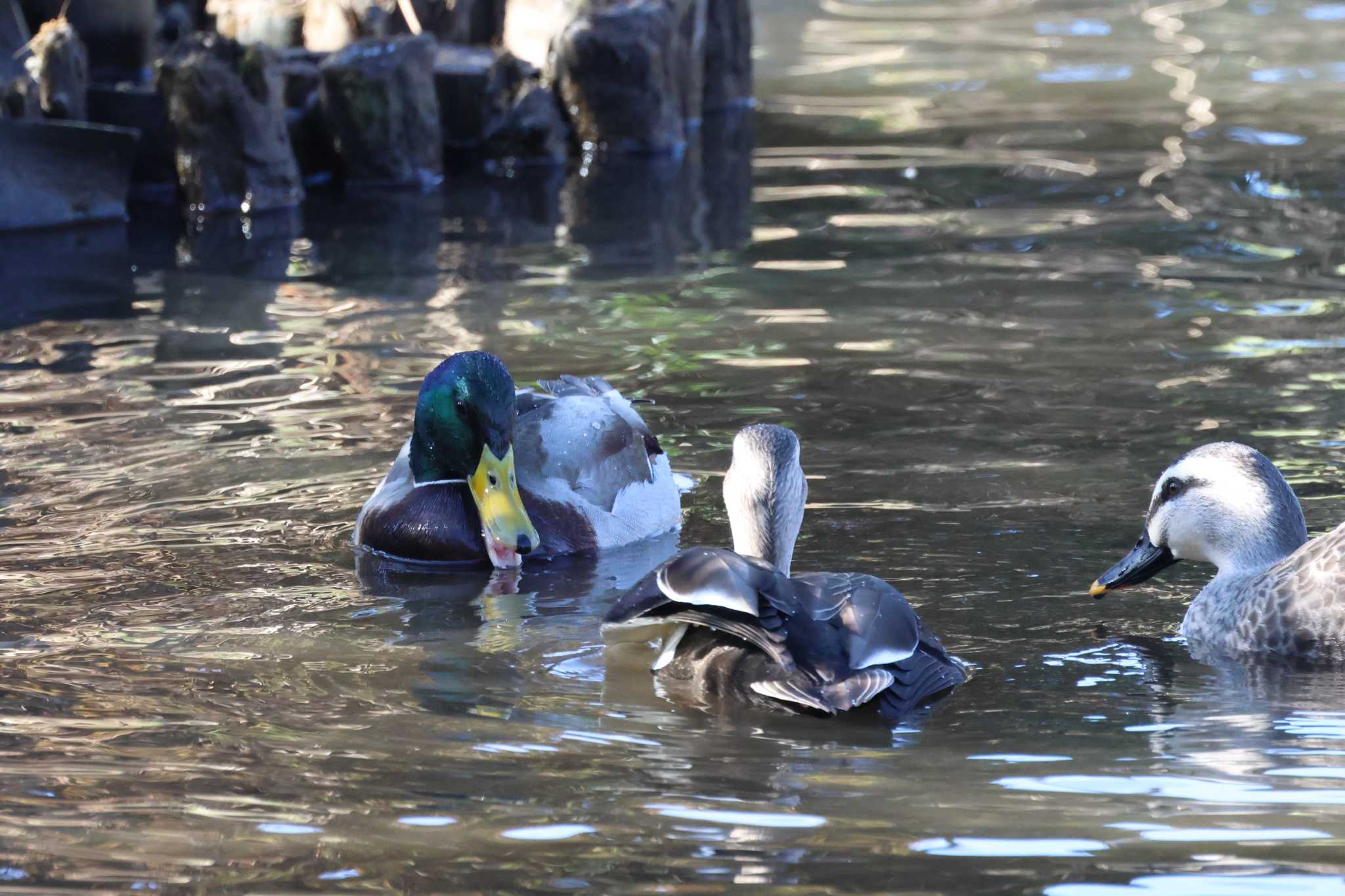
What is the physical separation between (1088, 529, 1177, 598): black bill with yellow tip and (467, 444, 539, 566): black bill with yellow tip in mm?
1909

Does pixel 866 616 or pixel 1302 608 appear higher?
pixel 866 616

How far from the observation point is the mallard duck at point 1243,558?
18.2 feet

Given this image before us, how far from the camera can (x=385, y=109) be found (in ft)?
49.6

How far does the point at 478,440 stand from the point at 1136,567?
2.31m

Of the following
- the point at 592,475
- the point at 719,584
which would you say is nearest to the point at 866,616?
the point at 719,584

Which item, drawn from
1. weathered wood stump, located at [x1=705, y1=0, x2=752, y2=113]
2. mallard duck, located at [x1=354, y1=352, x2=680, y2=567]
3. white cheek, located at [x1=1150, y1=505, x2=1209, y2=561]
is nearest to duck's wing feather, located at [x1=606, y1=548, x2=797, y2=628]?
white cheek, located at [x1=1150, y1=505, x2=1209, y2=561]

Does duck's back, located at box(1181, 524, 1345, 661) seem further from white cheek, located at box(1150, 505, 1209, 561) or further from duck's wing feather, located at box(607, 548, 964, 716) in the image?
duck's wing feather, located at box(607, 548, 964, 716)

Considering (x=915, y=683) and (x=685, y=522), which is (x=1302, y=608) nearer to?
(x=915, y=683)

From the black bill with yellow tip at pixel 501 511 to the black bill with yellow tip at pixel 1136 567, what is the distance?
6.26ft

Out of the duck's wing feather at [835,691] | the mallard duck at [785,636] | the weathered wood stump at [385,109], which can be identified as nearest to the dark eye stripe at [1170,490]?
the mallard duck at [785,636]

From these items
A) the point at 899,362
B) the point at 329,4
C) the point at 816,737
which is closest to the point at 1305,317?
the point at 899,362

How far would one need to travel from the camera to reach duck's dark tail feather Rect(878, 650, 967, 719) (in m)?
5.09

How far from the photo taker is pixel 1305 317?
992cm

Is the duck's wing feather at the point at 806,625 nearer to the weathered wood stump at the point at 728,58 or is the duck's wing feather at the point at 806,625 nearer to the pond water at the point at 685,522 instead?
the pond water at the point at 685,522
